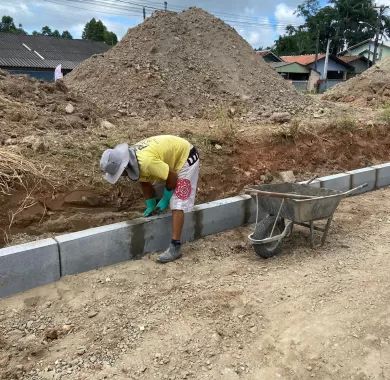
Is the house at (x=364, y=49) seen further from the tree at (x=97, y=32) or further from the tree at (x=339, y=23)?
the tree at (x=97, y=32)

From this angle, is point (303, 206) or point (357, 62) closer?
point (303, 206)

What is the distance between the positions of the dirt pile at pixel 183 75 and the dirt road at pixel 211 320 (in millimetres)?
4589

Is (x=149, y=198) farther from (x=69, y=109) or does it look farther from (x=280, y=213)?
(x=69, y=109)

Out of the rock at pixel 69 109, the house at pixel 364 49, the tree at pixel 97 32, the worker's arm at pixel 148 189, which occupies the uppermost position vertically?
the tree at pixel 97 32

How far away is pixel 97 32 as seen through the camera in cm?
5941

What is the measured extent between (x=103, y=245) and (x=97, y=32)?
6053 centimetres

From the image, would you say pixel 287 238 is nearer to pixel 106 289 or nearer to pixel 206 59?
pixel 106 289

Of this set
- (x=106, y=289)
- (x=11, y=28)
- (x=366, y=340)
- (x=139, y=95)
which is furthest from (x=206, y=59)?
(x=11, y=28)

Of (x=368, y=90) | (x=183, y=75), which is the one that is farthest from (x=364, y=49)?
(x=183, y=75)

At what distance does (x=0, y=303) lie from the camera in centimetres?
350

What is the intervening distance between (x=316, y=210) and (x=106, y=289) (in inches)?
83.4

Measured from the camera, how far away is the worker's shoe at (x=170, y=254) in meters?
4.18

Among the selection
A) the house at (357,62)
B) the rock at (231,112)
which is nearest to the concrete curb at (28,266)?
the rock at (231,112)

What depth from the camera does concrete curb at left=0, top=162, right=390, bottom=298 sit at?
3.62 metres
